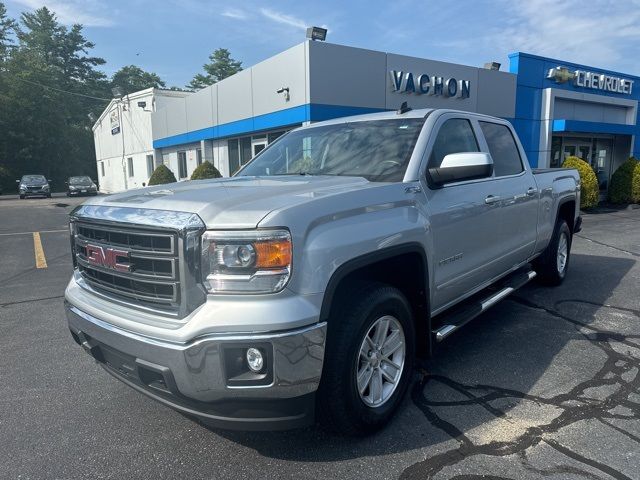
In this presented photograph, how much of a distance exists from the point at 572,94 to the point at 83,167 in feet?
166

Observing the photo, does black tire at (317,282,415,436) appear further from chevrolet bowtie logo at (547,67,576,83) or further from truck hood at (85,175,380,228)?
chevrolet bowtie logo at (547,67,576,83)

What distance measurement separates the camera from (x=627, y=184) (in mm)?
17156

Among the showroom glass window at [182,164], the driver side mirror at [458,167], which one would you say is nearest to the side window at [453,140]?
the driver side mirror at [458,167]

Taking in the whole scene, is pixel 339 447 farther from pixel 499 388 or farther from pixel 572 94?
pixel 572 94

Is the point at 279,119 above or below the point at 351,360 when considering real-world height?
above

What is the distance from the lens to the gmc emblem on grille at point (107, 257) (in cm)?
258

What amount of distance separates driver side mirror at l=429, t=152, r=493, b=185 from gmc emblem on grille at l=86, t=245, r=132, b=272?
2015 millimetres

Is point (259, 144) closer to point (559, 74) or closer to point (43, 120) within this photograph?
point (559, 74)

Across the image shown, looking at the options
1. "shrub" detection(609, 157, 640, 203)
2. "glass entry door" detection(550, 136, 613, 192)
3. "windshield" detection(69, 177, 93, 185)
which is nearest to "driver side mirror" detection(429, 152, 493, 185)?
"shrub" detection(609, 157, 640, 203)

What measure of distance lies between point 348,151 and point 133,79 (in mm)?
75562

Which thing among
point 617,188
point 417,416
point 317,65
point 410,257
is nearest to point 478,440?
point 417,416

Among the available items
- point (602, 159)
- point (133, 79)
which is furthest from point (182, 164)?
point (133, 79)

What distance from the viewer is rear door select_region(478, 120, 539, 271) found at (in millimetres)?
4355

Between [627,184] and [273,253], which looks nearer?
[273,253]
